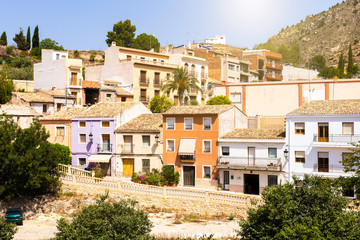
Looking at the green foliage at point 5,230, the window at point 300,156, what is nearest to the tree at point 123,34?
the window at point 300,156

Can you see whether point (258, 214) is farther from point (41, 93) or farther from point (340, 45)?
point (340, 45)

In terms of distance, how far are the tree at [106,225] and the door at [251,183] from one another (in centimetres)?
2530

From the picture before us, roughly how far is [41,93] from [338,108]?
40079 millimetres

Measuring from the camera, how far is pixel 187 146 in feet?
163

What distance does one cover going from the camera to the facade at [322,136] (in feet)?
140

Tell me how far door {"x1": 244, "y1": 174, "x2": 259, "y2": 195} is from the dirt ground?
32.7ft

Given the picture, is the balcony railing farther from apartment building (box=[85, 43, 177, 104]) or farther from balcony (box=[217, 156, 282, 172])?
apartment building (box=[85, 43, 177, 104])

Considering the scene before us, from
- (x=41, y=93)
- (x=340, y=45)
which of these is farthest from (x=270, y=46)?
(x=41, y=93)

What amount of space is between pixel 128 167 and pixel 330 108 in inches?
878

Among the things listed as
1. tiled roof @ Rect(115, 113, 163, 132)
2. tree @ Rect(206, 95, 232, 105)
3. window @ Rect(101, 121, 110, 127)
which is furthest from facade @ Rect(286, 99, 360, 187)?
tree @ Rect(206, 95, 232, 105)

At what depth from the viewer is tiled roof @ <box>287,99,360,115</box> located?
43.2m

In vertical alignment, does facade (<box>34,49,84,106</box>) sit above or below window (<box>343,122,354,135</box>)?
above

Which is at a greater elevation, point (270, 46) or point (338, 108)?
point (270, 46)

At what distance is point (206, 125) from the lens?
49.8 meters
